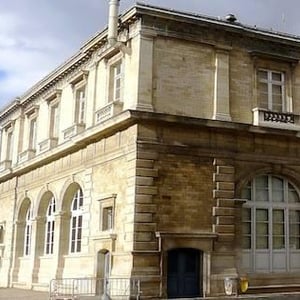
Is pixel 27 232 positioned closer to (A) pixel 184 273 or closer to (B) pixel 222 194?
(A) pixel 184 273

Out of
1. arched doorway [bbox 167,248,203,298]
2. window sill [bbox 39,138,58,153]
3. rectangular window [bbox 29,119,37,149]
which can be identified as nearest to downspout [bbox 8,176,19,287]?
rectangular window [bbox 29,119,37,149]

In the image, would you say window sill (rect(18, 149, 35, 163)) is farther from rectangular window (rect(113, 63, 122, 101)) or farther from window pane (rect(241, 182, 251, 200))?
window pane (rect(241, 182, 251, 200))

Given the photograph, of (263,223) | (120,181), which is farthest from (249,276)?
(120,181)

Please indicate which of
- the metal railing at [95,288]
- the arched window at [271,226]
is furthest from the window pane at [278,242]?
the metal railing at [95,288]

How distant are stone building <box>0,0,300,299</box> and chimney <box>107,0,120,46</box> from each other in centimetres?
6

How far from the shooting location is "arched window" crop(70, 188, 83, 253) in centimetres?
2892

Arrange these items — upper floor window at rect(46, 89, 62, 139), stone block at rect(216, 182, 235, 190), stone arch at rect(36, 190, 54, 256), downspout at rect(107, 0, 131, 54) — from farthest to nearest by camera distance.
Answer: stone arch at rect(36, 190, 54, 256) < upper floor window at rect(46, 89, 62, 139) < downspout at rect(107, 0, 131, 54) < stone block at rect(216, 182, 235, 190)

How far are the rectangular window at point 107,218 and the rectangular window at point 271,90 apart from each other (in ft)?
26.0

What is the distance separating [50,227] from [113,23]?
41.6 ft

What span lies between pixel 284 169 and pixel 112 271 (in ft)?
27.7

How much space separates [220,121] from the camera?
24516mm

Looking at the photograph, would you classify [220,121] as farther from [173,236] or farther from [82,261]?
[82,261]

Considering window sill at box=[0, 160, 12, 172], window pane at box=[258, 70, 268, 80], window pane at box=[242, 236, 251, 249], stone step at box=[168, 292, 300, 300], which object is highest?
window pane at box=[258, 70, 268, 80]

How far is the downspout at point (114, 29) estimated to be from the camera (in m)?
25.2
